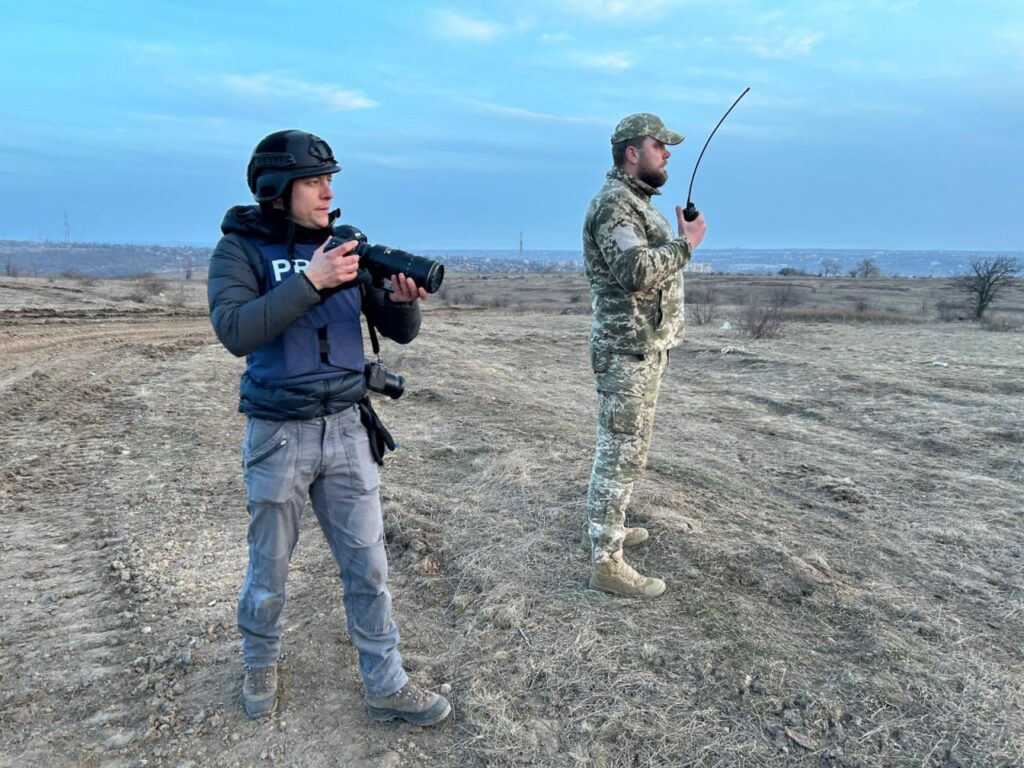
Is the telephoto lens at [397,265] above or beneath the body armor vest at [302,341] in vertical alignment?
above

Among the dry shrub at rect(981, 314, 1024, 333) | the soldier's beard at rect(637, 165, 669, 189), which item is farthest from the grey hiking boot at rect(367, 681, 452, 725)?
the dry shrub at rect(981, 314, 1024, 333)

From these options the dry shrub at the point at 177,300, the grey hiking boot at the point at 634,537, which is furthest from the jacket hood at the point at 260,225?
the dry shrub at the point at 177,300

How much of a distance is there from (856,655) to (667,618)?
77cm

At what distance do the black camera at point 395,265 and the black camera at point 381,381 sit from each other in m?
0.30

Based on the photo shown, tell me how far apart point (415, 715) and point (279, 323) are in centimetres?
146

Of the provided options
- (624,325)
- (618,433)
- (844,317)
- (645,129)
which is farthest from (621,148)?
(844,317)

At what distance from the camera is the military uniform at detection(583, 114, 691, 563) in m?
3.07

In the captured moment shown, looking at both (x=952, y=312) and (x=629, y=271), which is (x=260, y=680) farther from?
(x=952, y=312)

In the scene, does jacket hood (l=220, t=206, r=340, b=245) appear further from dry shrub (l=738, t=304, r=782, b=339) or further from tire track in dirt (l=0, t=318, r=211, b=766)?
dry shrub (l=738, t=304, r=782, b=339)

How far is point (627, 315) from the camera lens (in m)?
3.19

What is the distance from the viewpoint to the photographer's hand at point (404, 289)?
2.31 meters

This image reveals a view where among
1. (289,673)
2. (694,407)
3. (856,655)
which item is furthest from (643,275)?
(694,407)

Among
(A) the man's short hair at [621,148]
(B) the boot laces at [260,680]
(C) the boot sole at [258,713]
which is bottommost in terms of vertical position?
(C) the boot sole at [258,713]

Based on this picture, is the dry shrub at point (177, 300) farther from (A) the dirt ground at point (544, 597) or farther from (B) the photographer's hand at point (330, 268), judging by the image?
(B) the photographer's hand at point (330, 268)
